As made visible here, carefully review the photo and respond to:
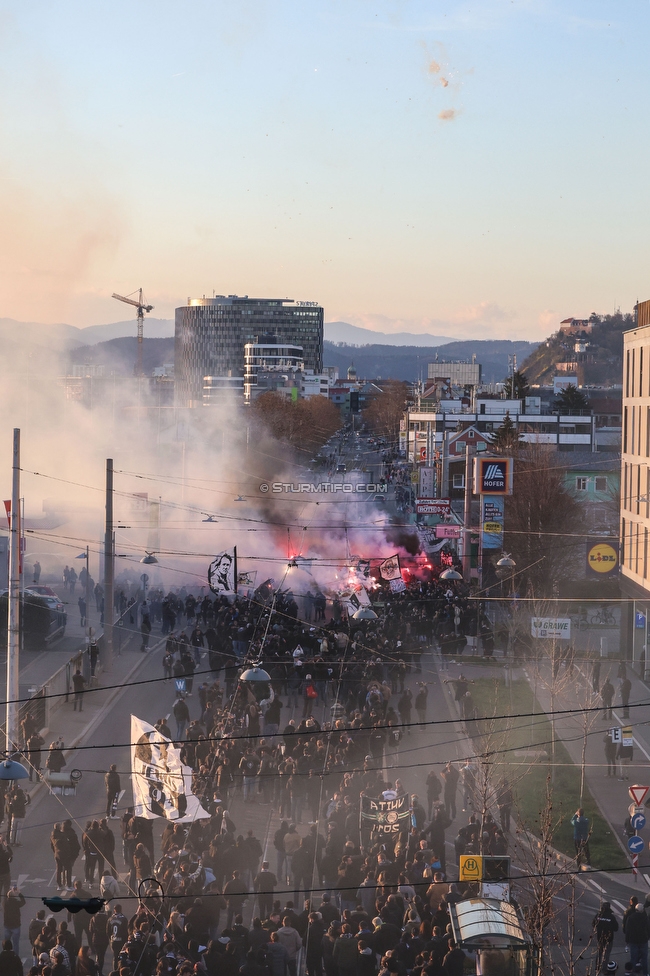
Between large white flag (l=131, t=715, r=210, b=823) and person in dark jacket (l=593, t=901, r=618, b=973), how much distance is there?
17.1ft

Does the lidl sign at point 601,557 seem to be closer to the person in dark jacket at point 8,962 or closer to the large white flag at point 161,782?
the large white flag at point 161,782

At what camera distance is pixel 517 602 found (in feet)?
95.2

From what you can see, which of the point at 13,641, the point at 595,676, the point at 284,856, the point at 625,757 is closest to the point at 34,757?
the point at 13,641

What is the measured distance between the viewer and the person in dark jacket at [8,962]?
1144 cm

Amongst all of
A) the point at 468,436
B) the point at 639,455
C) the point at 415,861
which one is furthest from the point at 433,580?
the point at 468,436

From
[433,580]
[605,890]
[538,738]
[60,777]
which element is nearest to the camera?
[605,890]

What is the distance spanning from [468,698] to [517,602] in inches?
303

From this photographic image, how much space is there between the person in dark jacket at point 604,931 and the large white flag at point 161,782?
17.1 ft

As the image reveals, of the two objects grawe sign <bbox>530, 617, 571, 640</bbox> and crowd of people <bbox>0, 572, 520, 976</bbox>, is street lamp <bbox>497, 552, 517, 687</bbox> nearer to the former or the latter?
grawe sign <bbox>530, 617, 571, 640</bbox>

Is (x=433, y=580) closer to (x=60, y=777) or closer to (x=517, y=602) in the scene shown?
(x=517, y=602)

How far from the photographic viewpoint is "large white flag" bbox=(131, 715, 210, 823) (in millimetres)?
14281

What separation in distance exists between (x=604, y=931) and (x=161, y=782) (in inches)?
226

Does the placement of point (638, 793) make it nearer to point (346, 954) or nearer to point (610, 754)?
point (346, 954)

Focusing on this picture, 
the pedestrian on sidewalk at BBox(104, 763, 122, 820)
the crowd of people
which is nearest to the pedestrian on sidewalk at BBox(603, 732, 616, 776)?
the crowd of people
